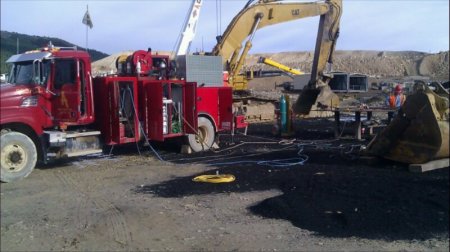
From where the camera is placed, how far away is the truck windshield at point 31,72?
10.5 meters

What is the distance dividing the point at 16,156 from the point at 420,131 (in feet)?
25.7

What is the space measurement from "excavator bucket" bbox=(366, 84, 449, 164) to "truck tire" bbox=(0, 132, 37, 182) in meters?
7.19

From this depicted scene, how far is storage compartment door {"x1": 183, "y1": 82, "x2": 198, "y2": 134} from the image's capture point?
42.7 feet

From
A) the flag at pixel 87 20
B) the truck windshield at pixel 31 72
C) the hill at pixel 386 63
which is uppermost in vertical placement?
the hill at pixel 386 63

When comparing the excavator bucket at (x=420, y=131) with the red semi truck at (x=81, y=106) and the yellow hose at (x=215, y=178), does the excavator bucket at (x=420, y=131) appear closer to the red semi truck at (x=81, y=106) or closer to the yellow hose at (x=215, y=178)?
the yellow hose at (x=215, y=178)

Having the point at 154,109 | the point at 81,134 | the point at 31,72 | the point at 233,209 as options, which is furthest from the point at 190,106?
the point at 233,209

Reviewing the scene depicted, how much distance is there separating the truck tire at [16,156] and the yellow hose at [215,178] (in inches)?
135

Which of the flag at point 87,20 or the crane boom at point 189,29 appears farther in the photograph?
the crane boom at point 189,29

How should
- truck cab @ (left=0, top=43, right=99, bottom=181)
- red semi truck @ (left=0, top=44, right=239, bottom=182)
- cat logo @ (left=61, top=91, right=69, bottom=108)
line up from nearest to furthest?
truck cab @ (left=0, top=43, right=99, bottom=181) < red semi truck @ (left=0, top=44, right=239, bottom=182) < cat logo @ (left=61, top=91, right=69, bottom=108)

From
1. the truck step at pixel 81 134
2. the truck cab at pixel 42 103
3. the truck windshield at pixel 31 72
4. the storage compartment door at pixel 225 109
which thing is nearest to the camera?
the truck cab at pixel 42 103

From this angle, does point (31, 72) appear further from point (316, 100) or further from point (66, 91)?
point (316, 100)

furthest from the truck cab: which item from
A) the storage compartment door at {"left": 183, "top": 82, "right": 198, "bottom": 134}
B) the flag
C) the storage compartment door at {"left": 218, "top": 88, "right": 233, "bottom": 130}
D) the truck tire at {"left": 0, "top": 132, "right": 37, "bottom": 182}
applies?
the storage compartment door at {"left": 218, "top": 88, "right": 233, "bottom": 130}

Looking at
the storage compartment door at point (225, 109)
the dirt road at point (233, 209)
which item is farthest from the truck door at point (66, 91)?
the storage compartment door at point (225, 109)

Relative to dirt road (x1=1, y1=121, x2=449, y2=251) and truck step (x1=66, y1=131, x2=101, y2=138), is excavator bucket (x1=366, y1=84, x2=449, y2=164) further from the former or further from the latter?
truck step (x1=66, y1=131, x2=101, y2=138)
